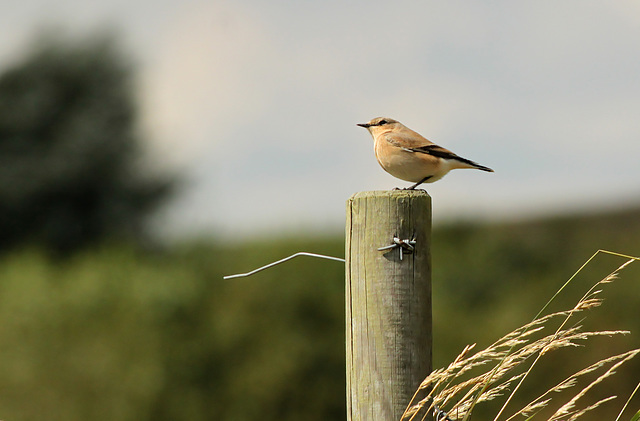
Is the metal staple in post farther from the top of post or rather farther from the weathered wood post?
the top of post

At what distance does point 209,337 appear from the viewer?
8.00m

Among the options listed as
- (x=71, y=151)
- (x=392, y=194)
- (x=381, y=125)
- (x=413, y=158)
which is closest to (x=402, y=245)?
(x=392, y=194)

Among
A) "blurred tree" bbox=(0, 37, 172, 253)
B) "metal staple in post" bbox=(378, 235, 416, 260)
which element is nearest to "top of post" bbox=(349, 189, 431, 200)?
"metal staple in post" bbox=(378, 235, 416, 260)

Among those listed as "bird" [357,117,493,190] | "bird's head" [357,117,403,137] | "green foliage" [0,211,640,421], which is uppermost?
"bird's head" [357,117,403,137]

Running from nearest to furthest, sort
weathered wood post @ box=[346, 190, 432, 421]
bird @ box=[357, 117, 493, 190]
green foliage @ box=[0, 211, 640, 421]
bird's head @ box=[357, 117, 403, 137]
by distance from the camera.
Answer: weathered wood post @ box=[346, 190, 432, 421]
bird @ box=[357, 117, 493, 190]
bird's head @ box=[357, 117, 403, 137]
green foliage @ box=[0, 211, 640, 421]

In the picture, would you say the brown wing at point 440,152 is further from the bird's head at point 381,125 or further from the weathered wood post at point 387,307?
the weathered wood post at point 387,307

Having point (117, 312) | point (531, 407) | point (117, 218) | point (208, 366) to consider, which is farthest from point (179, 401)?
point (117, 218)

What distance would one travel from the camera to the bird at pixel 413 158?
4.10 metres

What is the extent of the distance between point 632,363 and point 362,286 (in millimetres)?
7620

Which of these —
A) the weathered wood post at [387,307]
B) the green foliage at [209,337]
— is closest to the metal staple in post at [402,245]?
the weathered wood post at [387,307]

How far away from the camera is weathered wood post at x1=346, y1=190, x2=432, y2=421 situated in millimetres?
2430

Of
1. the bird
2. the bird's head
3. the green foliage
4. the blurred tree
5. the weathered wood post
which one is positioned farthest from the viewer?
the blurred tree

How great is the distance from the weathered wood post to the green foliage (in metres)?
5.52

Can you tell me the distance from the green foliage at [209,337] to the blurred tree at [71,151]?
10135 millimetres
